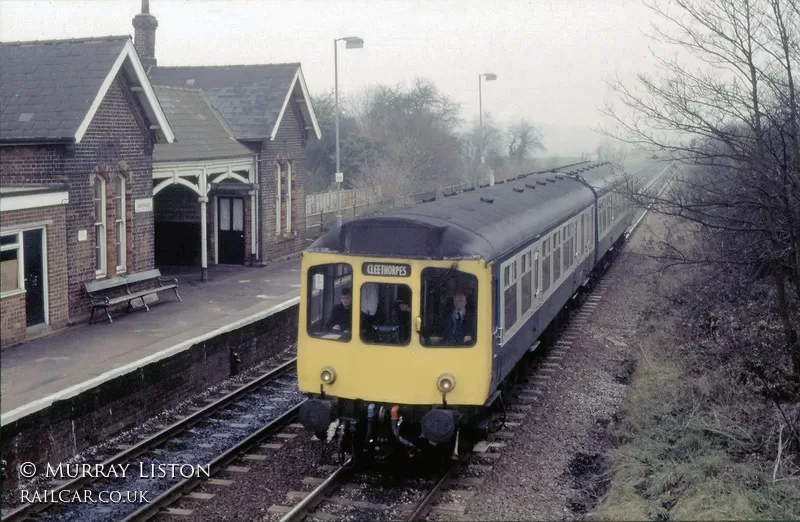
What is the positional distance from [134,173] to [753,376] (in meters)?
10.9

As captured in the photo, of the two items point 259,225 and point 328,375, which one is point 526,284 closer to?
point 328,375

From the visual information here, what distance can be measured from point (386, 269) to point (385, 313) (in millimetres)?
417

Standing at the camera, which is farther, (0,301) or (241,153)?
(241,153)

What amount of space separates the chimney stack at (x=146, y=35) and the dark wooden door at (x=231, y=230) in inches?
212

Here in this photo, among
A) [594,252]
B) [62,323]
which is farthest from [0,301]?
[594,252]

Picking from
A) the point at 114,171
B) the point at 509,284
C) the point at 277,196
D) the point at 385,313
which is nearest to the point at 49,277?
the point at 114,171

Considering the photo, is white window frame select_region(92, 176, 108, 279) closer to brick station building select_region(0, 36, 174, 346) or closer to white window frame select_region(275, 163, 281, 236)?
brick station building select_region(0, 36, 174, 346)

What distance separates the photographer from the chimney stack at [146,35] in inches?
910

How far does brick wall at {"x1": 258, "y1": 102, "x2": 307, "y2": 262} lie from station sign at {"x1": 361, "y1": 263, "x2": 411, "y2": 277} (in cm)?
1348

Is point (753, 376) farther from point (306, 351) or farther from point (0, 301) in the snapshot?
point (0, 301)

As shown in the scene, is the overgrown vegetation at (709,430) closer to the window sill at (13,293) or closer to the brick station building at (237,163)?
the window sill at (13,293)

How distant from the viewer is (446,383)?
796 centimetres

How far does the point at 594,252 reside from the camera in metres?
17.9

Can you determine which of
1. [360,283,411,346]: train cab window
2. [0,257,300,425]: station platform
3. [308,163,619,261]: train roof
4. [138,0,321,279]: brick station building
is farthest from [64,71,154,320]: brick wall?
[360,283,411,346]: train cab window
